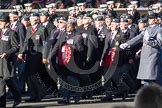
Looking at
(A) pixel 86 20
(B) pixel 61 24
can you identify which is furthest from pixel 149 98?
(A) pixel 86 20

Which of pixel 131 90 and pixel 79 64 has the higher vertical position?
pixel 79 64

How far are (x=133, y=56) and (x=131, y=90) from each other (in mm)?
784

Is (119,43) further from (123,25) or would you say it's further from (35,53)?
(35,53)

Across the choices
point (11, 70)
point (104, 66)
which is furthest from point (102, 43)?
point (11, 70)

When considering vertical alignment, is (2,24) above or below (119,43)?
above

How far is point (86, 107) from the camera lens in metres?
10.9

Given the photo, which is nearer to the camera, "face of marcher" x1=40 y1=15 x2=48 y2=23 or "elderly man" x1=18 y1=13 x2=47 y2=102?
"elderly man" x1=18 y1=13 x2=47 y2=102

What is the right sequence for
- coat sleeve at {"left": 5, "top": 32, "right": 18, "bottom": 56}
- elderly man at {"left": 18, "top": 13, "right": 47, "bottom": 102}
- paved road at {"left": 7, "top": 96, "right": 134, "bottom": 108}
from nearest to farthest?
coat sleeve at {"left": 5, "top": 32, "right": 18, "bottom": 56}, paved road at {"left": 7, "top": 96, "right": 134, "bottom": 108}, elderly man at {"left": 18, "top": 13, "right": 47, "bottom": 102}

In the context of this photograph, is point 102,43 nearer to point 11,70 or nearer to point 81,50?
point 81,50

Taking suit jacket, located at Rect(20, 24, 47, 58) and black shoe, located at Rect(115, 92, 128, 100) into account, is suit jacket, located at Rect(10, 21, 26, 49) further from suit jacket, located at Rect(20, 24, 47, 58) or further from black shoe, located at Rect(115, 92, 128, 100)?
black shoe, located at Rect(115, 92, 128, 100)

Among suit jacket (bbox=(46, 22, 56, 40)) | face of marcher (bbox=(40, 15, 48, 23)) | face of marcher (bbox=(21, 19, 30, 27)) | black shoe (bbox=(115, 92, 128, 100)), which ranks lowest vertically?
black shoe (bbox=(115, 92, 128, 100))

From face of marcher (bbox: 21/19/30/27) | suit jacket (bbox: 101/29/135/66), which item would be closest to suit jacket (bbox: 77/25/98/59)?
suit jacket (bbox: 101/29/135/66)

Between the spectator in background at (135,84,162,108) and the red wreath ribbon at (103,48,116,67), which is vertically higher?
the spectator in background at (135,84,162,108)

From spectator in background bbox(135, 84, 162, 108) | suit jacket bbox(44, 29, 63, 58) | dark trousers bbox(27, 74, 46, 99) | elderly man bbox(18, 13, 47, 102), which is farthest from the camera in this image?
dark trousers bbox(27, 74, 46, 99)
